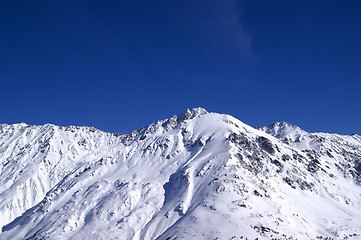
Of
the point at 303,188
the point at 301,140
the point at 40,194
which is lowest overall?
the point at 303,188

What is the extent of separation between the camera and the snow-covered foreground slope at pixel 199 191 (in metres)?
94.4

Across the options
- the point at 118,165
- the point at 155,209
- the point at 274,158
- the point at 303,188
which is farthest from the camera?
the point at 118,165

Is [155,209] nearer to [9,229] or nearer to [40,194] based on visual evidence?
[9,229]

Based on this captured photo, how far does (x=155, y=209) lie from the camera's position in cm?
11100

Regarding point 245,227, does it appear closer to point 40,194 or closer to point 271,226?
point 271,226

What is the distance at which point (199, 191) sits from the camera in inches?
4341

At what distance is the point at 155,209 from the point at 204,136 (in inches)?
2192

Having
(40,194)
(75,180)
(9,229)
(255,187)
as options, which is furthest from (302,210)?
(40,194)

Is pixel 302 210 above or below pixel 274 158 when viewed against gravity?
below

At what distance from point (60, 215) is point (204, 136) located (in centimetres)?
7538

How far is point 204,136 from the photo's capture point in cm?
15650

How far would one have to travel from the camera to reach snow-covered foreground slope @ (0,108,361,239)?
310 feet

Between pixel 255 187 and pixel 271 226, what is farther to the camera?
pixel 255 187

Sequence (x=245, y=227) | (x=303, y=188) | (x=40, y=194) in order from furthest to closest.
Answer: (x=40, y=194) → (x=303, y=188) → (x=245, y=227)
